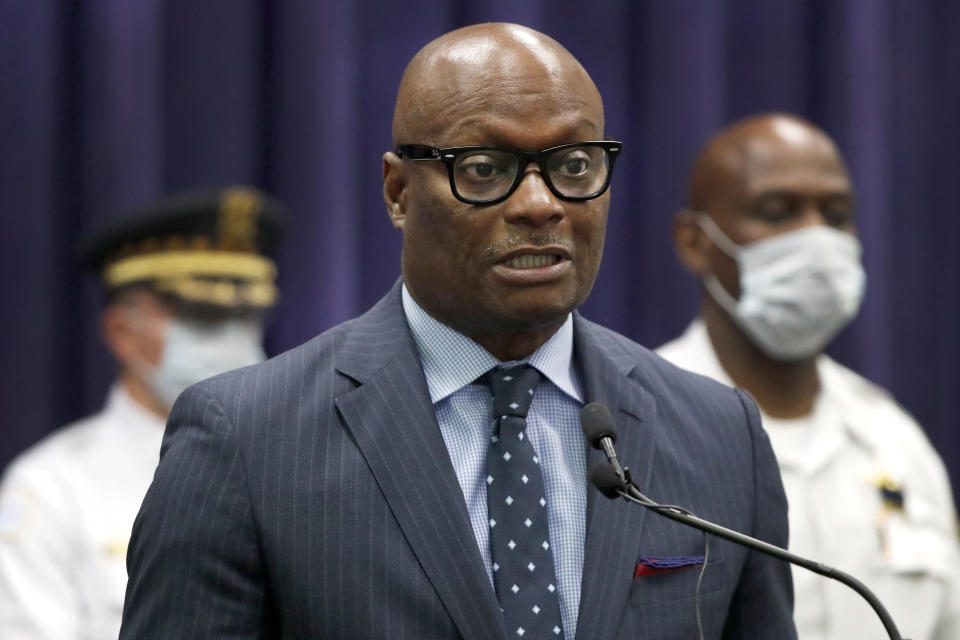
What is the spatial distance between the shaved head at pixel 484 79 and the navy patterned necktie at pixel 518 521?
29 cm

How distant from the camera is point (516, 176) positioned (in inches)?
58.3

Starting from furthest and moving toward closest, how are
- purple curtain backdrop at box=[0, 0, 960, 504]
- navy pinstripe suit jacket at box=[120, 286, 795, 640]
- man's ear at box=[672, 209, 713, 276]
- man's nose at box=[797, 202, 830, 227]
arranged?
purple curtain backdrop at box=[0, 0, 960, 504]
man's ear at box=[672, 209, 713, 276]
man's nose at box=[797, 202, 830, 227]
navy pinstripe suit jacket at box=[120, 286, 795, 640]

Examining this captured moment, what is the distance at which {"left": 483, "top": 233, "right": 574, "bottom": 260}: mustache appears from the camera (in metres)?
1.48

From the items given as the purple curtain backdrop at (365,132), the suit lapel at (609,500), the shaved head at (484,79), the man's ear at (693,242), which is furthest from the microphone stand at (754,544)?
the purple curtain backdrop at (365,132)

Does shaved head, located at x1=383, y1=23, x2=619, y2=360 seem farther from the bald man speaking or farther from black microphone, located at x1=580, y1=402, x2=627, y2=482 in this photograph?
black microphone, located at x1=580, y1=402, x2=627, y2=482

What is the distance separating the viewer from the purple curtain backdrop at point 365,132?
352 centimetres

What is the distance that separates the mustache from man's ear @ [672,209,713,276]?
64.0 inches

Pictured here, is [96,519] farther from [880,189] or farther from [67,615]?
[880,189]

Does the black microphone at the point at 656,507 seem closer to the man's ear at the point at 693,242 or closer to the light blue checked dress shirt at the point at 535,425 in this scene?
the light blue checked dress shirt at the point at 535,425

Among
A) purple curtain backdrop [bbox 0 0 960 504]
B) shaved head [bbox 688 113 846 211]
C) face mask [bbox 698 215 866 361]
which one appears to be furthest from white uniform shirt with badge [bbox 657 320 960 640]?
purple curtain backdrop [bbox 0 0 960 504]

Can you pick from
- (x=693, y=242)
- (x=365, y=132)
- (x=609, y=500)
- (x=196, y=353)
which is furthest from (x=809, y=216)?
(x=609, y=500)

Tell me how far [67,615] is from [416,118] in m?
1.90

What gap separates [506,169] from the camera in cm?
149

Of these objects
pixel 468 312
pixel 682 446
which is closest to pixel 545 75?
pixel 468 312
